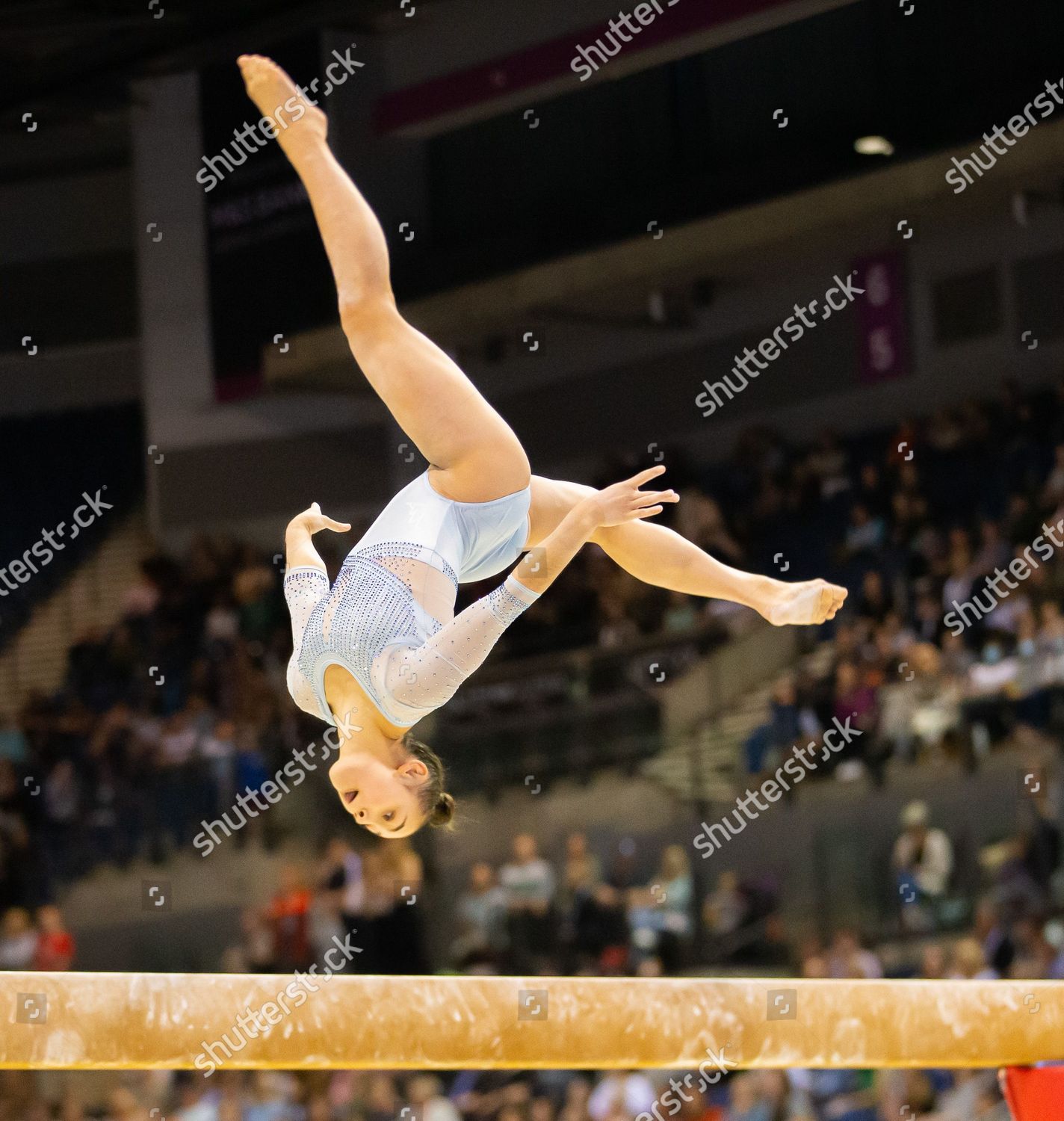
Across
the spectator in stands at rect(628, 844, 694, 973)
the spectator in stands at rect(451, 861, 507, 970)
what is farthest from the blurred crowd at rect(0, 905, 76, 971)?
the spectator in stands at rect(628, 844, 694, 973)

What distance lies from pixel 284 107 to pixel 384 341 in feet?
2.12

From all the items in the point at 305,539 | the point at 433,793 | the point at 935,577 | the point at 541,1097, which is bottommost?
the point at 541,1097

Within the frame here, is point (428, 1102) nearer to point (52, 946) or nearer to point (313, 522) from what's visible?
point (52, 946)

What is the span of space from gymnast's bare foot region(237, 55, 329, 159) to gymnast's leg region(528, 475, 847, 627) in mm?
1192

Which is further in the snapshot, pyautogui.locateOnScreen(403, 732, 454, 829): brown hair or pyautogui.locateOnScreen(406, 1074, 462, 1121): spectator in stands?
pyautogui.locateOnScreen(406, 1074, 462, 1121): spectator in stands

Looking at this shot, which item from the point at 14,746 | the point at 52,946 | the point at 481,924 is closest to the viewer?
the point at 481,924

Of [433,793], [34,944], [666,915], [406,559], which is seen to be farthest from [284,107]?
[34,944]

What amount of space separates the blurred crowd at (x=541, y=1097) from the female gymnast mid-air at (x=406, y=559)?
3.52 metres

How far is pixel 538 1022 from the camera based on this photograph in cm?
415

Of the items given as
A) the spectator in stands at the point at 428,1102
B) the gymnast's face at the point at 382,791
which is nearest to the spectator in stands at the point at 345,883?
the spectator in stands at the point at 428,1102

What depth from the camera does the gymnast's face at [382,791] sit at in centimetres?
439

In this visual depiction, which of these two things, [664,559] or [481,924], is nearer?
[664,559]

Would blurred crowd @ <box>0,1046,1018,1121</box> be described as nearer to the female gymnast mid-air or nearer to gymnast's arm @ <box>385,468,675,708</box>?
the female gymnast mid-air

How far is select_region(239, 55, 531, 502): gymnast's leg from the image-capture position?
4.27 metres
